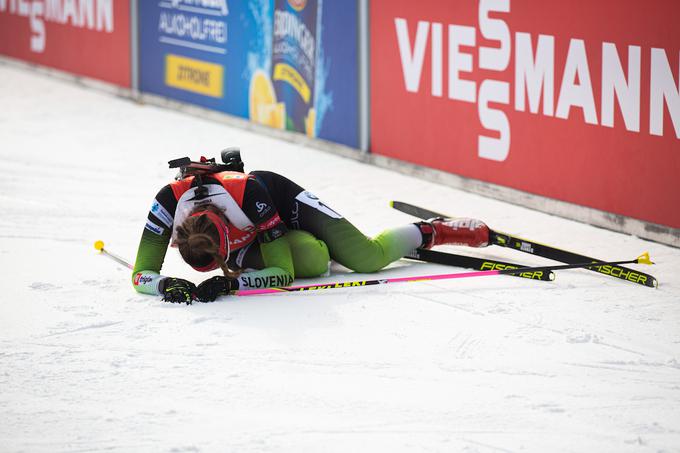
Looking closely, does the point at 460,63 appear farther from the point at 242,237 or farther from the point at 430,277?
the point at 242,237

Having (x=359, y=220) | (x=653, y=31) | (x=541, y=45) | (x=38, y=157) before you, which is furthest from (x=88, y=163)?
(x=653, y=31)

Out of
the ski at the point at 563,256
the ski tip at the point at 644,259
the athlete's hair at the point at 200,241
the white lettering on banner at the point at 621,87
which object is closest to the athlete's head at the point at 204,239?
the athlete's hair at the point at 200,241

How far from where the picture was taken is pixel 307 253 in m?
6.31

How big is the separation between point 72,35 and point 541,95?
26.5 feet

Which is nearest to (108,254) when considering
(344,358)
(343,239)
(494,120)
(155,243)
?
(155,243)

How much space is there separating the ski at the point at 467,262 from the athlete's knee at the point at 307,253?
627 millimetres

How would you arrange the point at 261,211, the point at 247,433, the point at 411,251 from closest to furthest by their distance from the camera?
the point at 247,433 → the point at 261,211 → the point at 411,251

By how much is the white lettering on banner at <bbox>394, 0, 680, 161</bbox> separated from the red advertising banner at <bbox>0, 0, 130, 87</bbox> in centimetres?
513

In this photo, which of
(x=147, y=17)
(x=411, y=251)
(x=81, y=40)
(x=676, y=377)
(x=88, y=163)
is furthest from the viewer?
(x=81, y=40)

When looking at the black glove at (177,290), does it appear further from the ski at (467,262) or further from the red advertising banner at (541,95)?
the red advertising banner at (541,95)

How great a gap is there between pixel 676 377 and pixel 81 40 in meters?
10.8

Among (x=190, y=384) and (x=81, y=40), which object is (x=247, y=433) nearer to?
(x=190, y=384)

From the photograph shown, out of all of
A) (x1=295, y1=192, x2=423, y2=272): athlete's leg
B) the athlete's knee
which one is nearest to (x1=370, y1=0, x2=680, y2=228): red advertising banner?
(x1=295, y1=192, x2=423, y2=272): athlete's leg

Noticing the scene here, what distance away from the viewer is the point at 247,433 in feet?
14.3
